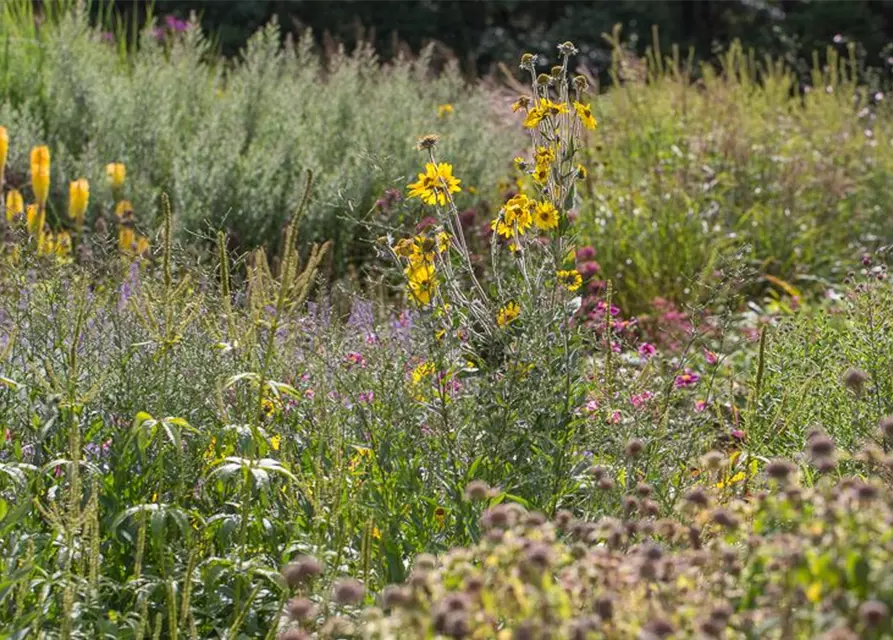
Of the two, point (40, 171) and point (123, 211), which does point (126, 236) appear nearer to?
point (123, 211)

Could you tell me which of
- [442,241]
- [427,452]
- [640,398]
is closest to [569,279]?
[442,241]

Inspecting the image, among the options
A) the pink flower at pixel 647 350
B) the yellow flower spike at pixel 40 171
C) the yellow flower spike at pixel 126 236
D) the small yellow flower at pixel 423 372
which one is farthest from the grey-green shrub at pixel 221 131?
the small yellow flower at pixel 423 372

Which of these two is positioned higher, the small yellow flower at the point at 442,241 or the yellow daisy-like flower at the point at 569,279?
the small yellow flower at the point at 442,241

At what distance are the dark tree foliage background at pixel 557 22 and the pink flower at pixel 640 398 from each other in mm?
13853

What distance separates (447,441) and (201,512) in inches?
23.9

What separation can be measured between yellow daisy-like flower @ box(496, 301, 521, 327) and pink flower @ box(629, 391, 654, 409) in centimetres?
43

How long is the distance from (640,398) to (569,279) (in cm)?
51

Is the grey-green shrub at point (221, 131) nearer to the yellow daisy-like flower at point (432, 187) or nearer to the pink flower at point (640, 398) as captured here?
the pink flower at point (640, 398)

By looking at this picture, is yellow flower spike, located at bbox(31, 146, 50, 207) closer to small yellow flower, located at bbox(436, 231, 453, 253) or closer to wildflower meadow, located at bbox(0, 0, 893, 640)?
wildflower meadow, located at bbox(0, 0, 893, 640)

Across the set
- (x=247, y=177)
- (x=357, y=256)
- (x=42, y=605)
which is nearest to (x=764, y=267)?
(x=357, y=256)

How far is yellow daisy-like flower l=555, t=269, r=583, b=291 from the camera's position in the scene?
3.35 metres

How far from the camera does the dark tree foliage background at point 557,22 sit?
1830cm

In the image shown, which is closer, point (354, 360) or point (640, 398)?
point (354, 360)

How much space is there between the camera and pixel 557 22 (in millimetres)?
19406
